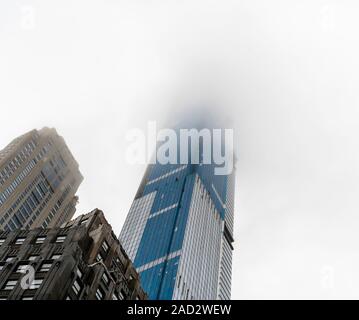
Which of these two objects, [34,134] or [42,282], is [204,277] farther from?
[42,282]

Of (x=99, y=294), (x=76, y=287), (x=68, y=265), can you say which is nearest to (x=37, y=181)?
(x=99, y=294)

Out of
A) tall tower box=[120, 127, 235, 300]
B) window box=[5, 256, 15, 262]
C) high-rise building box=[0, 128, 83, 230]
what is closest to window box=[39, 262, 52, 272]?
window box=[5, 256, 15, 262]

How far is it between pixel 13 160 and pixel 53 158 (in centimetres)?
2289

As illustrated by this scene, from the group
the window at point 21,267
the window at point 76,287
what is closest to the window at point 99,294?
the window at point 76,287

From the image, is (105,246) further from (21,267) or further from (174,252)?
(174,252)

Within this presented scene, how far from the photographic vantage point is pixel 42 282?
44.2m

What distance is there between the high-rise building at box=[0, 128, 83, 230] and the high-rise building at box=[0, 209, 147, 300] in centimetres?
8575

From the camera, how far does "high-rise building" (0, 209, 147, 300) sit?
146 ft

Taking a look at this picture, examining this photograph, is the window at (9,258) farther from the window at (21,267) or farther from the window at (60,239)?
the window at (60,239)

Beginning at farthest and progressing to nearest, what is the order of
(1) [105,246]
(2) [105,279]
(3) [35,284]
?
(1) [105,246] → (2) [105,279] → (3) [35,284]

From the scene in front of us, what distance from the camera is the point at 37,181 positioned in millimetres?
160375

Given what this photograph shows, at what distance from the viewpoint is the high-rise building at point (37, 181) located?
472ft

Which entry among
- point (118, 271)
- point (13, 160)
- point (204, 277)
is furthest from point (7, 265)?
point (204, 277)

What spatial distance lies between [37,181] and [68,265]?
120 meters
